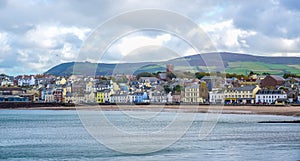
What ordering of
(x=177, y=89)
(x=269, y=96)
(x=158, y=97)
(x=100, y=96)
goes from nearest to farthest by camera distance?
(x=269, y=96) → (x=177, y=89) → (x=158, y=97) → (x=100, y=96)

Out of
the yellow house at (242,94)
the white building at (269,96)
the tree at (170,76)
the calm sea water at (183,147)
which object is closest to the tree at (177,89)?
the yellow house at (242,94)

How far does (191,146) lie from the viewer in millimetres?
31578

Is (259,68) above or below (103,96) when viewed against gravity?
above

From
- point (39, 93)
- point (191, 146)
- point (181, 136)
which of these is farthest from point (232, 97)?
point (191, 146)

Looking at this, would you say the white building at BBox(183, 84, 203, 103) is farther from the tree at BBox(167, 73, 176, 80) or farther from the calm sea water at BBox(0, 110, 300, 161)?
the calm sea water at BBox(0, 110, 300, 161)

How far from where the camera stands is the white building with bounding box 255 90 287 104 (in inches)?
3875

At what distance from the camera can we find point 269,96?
325 ft

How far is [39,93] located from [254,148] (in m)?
108

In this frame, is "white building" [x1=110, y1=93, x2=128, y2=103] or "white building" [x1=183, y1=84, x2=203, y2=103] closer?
"white building" [x1=183, y1=84, x2=203, y2=103]

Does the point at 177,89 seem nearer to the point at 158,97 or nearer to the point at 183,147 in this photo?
the point at 158,97

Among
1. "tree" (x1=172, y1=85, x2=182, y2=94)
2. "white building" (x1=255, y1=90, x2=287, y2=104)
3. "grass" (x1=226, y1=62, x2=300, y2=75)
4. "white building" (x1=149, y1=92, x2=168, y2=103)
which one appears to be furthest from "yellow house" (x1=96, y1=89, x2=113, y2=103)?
"grass" (x1=226, y1=62, x2=300, y2=75)

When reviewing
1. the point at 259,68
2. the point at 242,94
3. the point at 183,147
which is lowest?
the point at 183,147

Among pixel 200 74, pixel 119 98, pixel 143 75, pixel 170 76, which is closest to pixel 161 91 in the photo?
pixel 119 98

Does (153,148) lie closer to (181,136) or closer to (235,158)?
(235,158)
